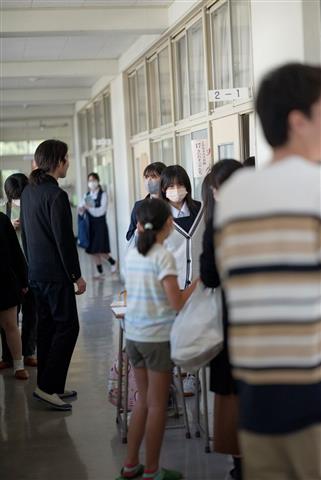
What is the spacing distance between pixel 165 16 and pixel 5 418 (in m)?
4.66

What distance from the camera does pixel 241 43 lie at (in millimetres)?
5750

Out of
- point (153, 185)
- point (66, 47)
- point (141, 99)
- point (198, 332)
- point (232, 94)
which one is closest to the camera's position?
point (198, 332)

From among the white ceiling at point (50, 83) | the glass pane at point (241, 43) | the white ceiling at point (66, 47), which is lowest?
the glass pane at point (241, 43)

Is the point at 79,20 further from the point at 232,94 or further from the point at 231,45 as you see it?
the point at 232,94

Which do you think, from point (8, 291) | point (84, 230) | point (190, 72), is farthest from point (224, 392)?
point (84, 230)

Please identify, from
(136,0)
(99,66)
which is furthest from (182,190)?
(99,66)

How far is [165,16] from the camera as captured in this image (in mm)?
7434

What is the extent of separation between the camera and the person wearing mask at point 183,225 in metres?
4.22

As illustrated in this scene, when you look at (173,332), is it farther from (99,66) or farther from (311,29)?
(99,66)

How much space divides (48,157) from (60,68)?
6.15 meters

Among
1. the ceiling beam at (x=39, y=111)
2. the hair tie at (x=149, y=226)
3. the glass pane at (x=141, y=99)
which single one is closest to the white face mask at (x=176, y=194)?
the hair tie at (x=149, y=226)

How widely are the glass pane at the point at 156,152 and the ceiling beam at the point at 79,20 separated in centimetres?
180

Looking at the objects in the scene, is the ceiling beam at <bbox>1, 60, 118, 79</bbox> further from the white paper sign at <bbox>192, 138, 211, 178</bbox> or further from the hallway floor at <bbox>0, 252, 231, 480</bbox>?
the hallway floor at <bbox>0, 252, 231, 480</bbox>

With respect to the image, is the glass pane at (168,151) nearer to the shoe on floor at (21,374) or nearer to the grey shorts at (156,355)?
the shoe on floor at (21,374)
